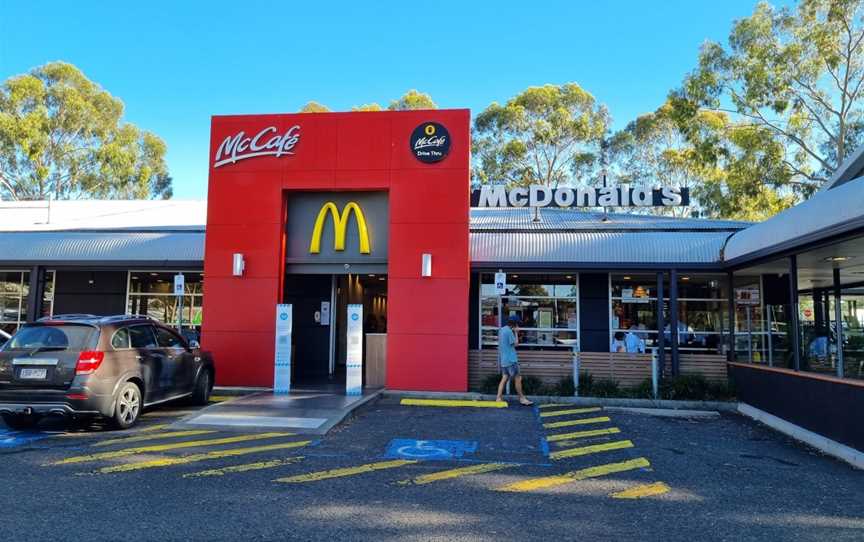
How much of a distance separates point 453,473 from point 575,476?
4.43 feet

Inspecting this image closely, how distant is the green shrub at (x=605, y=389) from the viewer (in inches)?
492

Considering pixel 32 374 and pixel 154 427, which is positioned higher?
pixel 32 374

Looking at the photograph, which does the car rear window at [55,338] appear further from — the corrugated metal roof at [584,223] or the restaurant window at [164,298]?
the corrugated metal roof at [584,223]

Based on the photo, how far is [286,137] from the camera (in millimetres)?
13508

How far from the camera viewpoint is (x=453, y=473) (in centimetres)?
672

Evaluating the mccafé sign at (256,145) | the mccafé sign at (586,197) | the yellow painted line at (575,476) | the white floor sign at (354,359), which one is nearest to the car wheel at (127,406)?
the white floor sign at (354,359)

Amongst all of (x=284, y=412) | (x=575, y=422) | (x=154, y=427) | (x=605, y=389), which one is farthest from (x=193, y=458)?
(x=605, y=389)

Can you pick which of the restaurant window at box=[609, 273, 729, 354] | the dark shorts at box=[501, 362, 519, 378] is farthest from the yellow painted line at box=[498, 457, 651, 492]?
the restaurant window at box=[609, 273, 729, 354]

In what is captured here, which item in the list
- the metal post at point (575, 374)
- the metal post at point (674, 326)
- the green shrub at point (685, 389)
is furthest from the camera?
the metal post at point (674, 326)

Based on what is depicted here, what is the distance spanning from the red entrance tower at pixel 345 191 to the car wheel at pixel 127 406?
160 inches

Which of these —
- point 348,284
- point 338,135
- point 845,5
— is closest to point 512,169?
point 845,5

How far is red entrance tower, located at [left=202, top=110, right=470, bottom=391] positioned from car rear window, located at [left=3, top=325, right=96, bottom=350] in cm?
481

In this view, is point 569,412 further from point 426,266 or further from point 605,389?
point 426,266

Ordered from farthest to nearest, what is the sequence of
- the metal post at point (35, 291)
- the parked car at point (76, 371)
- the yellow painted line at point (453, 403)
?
the metal post at point (35, 291), the yellow painted line at point (453, 403), the parked car at point (76, 371)
